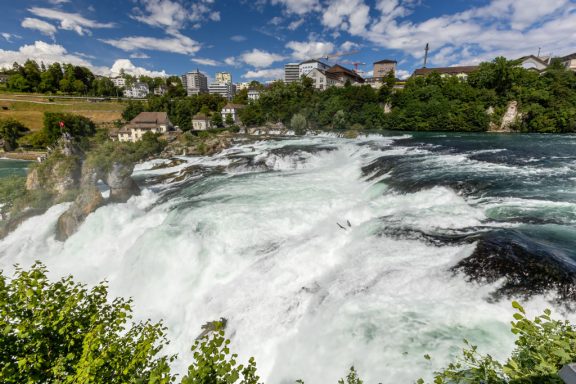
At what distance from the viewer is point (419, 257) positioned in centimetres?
974

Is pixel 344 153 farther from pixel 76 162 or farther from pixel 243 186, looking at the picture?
pixel 76 162

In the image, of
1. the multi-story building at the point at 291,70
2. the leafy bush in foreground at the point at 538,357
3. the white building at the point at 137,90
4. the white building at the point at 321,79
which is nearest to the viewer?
the leafy bush in foreground at the point at 538,357

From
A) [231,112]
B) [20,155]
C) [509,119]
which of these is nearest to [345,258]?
[509,119]

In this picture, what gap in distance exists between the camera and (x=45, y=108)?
86875mm

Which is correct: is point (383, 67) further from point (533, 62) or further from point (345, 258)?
point (345, 258)

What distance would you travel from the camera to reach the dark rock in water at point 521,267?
7.48 metres

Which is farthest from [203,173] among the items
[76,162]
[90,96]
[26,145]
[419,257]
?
[90,96]

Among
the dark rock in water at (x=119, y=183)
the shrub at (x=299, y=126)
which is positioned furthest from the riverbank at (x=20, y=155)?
the shrub at (x=299, y=126)

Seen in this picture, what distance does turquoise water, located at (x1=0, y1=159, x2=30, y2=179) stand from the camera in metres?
39.2

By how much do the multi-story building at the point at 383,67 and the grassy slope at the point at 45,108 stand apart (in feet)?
322

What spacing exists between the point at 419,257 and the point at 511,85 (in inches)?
2342

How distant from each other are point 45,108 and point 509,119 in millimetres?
124180

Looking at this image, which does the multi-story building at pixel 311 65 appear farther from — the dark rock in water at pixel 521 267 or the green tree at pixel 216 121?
the dark rock in water at pixel 521 267

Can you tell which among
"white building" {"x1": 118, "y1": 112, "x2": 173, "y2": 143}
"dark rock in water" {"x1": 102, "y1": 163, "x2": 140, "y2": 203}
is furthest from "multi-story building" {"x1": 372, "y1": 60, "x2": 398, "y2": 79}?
"dark rock in water" {"x1": 102, "y1": 163, "x2": 140, "y2": 203}
